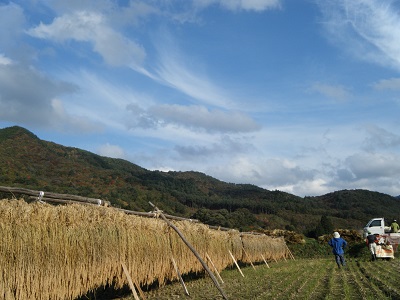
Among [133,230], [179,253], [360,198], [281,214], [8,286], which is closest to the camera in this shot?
[8,286]

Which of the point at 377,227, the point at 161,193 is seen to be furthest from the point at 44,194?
the point at 161,193

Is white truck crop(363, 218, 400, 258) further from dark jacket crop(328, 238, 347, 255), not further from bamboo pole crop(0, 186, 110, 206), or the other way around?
bamboo pole crop(0, 186, 110, 206)

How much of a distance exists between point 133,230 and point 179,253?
296 centimetres

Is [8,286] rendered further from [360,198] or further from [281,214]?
[360,198]

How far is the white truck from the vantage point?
76.8 feet

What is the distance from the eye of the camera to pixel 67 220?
27.1 feet

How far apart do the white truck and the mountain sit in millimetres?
20353

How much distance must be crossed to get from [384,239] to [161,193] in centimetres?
5071

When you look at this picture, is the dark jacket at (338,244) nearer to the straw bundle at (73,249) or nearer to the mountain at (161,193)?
the straw bundle at (73,249)

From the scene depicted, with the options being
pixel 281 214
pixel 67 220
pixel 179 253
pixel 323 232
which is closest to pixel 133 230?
pixel 67 220

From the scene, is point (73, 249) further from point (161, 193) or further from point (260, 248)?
point (161, 193)

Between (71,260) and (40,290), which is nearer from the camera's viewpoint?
(40,290)

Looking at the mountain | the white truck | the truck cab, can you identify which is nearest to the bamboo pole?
the white truck

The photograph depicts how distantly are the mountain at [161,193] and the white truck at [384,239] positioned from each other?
20353 millimetres
